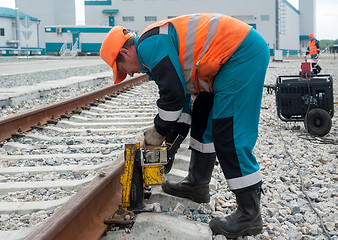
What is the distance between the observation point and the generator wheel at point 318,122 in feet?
18.7

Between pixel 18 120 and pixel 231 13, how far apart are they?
52.2m

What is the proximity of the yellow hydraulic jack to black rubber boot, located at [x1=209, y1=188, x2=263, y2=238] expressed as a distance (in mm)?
496

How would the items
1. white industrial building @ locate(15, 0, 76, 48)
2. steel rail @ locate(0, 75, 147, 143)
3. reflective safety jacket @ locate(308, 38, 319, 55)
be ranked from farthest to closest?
white industrial building @ locate(15, 0, 76, 48), reflective safety jacket @ locate(308, 38, 319, 55), steel rail @ locate(0, 75, 147, 143)

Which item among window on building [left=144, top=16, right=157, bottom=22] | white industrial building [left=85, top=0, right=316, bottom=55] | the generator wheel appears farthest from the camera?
window on building [left=144, top=16, right=157, bottom=22]

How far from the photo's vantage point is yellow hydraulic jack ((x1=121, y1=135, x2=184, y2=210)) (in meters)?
2.74

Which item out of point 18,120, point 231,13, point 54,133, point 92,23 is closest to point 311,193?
point 54,133

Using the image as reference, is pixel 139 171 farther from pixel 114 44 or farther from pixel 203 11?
pixel 203 11

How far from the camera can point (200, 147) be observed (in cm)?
309

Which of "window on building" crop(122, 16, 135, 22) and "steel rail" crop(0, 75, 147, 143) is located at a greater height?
"window on building" crop(122, 16, 135, 22)

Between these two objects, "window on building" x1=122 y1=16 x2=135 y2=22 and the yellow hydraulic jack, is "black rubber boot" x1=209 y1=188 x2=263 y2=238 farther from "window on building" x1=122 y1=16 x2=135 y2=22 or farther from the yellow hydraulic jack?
"window on building" x1=122 y1=16 x2=135 y2=22

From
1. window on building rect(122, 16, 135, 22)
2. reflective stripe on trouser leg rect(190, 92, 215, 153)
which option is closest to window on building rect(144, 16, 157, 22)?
window on building rect(122, 16, 135, 22)

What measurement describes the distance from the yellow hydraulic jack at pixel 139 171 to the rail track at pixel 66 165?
0.14m

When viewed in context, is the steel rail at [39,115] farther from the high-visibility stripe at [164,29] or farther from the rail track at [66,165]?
the high-visibility stripe at [164,29]

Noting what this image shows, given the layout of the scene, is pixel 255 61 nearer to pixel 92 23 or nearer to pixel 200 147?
pixel 200 147
